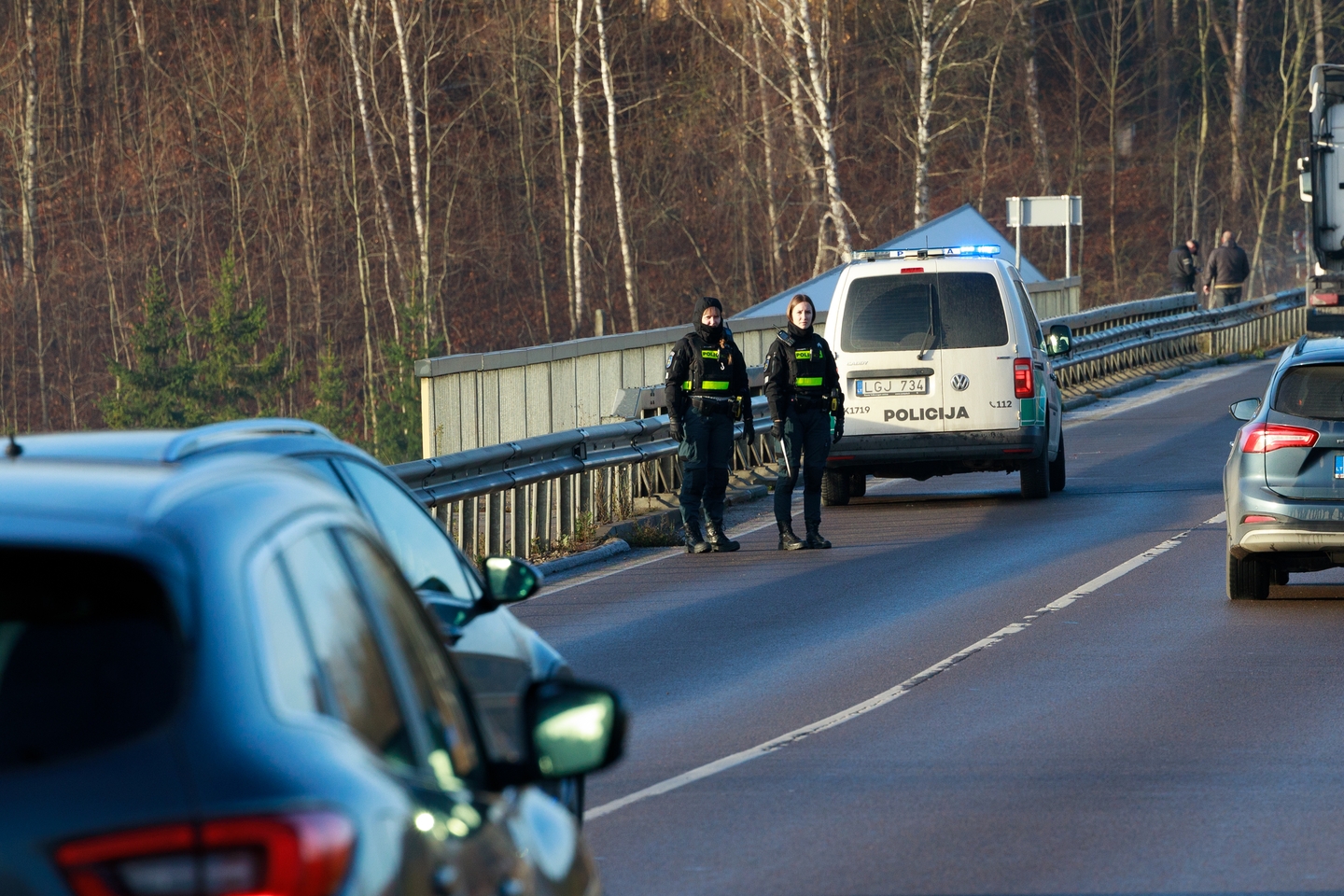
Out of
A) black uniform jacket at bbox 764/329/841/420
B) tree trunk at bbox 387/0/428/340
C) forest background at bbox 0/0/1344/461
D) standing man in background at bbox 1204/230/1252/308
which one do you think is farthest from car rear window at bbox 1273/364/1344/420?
tree trunk at bbox 387/0/428/340

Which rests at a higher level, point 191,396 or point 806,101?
point 806,101

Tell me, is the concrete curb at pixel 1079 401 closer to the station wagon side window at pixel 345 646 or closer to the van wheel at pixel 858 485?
the van wheel at pixel 858 485

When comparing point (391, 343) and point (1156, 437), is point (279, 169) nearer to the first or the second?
point (391, 343)

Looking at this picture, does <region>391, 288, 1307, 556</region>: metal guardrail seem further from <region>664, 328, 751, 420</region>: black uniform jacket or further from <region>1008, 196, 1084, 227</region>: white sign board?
<region>1008, 196, 1084, 227</region>: white sign board

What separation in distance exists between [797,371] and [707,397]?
722 mm

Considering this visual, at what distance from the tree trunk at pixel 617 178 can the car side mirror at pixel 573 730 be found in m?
47.9

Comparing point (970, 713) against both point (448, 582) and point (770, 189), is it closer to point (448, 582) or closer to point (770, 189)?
point (448, 582)

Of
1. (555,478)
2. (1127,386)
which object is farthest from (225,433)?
(1127,386)

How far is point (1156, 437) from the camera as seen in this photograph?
24.5 metres

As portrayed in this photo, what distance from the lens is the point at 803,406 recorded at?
639 inches

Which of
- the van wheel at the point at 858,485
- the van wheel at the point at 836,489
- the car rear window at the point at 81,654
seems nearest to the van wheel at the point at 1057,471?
the van wheel at the point at 858,485

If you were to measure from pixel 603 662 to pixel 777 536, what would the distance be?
247 inches

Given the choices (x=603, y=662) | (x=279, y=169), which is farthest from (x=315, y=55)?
(x=603, y=662)

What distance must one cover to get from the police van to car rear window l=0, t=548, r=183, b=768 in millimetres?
Answer: 15866
